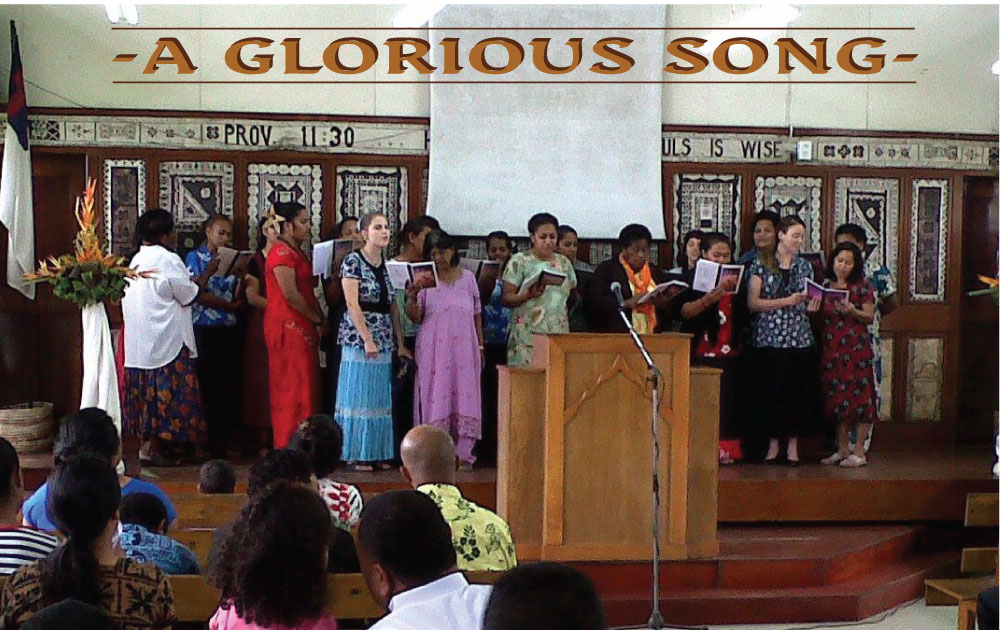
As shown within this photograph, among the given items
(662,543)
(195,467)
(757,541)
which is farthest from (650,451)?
(195,467)

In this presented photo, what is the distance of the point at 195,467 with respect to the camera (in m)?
6.33

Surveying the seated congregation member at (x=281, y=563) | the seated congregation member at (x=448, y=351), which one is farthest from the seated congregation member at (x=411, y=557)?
the seated congregation member at (x=448, y=351)

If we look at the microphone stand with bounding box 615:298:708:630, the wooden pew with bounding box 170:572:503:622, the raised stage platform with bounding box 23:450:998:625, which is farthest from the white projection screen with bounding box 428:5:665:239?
the wooden pew with bounding box 170:572:503:622

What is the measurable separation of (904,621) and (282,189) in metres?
4.24

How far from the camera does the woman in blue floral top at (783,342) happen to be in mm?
6434

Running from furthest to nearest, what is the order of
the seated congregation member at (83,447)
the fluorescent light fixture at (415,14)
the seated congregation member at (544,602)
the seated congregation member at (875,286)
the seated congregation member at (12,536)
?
1. the fluorescent light fixture at (415,14)
2. the seated congregation member at (875,286)
3. the seated congregation member at (83,447)
4. the seated congregation member at (12,536)
5. the seated congregation member at (544,602)

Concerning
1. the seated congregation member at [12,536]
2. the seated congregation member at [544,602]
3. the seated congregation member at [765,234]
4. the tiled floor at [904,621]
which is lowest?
the tiled floor at [904,621]

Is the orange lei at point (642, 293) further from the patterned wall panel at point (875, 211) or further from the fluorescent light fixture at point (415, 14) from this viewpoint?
the fluorescent light fixture at point (415, 14)

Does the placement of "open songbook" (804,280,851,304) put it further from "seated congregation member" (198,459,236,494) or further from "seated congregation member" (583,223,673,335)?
"seated congregation member" (198,459,236,494)

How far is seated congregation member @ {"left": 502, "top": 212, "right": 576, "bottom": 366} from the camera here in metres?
6.34

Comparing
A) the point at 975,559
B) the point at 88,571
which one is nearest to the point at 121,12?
the point at 88,571

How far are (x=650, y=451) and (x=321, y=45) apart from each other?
3.82m

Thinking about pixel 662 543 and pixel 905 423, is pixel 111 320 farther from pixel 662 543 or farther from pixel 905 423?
pixel 905 423

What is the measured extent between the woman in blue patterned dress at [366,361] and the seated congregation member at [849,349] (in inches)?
94.2
